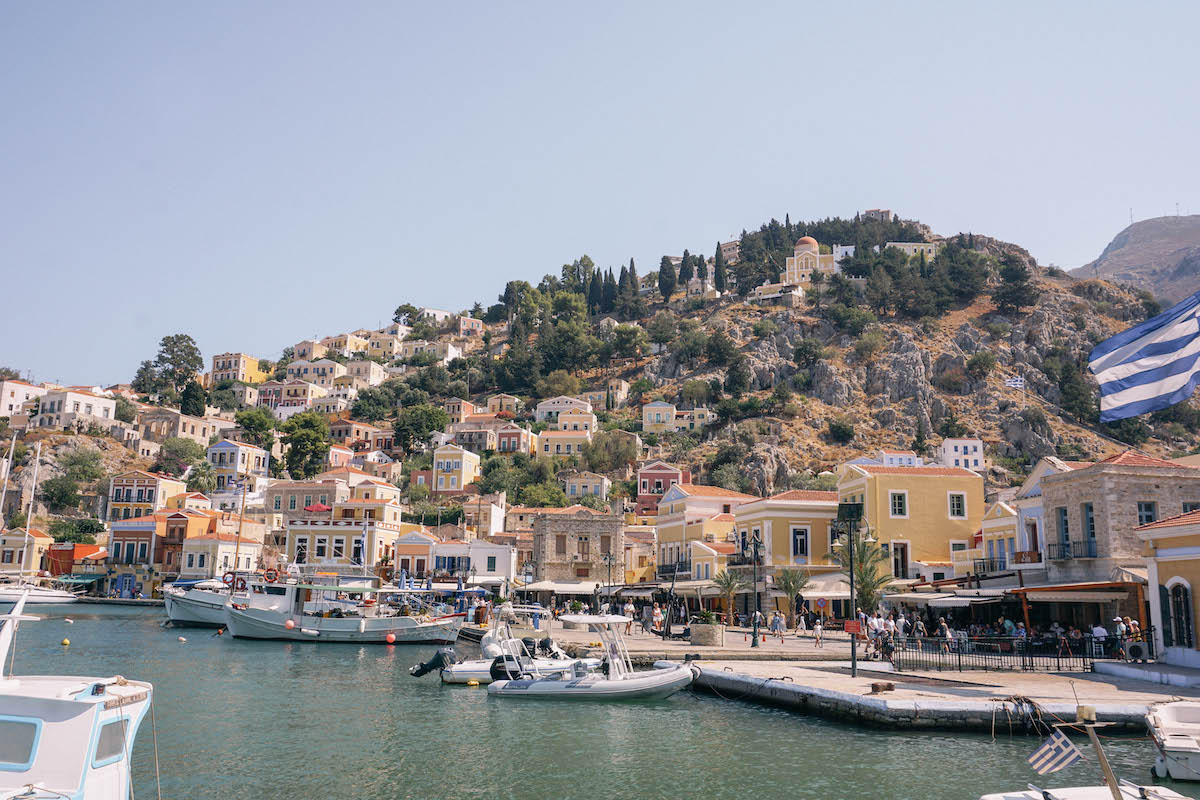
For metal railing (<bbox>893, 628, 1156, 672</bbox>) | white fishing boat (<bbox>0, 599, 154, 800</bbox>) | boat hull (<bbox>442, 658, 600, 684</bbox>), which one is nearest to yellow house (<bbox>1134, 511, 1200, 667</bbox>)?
metal railing (<bbox>893, 628, 1156, 672</bbox>)

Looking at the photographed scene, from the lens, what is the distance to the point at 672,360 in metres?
130

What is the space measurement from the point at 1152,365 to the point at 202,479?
96.6m

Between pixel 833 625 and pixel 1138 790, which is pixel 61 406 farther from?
pixel 1138 790

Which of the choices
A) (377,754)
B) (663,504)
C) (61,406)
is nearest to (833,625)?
(663,504)

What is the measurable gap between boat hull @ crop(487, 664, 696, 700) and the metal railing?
6.33 m

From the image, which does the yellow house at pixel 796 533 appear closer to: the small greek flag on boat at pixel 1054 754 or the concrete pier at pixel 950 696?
the concrete pier at pixel 950 696

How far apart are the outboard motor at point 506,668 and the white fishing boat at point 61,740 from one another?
17.0 m

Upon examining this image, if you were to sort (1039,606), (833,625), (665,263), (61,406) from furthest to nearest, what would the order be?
(665,263) < (61,406) < (833,625) < (1039,606)

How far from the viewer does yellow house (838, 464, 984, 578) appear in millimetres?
42094

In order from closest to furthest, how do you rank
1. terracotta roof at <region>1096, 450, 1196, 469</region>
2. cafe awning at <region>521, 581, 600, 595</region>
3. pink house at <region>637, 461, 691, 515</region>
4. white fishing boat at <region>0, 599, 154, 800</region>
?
1. white fishing boat at <region>0, 599, 154, 800</region>
2. terracotta roof at <region>1096, 450, 1196, 469</region>
3. cafe awning at <region>521, 581, 600, 595</region>
4. pink house at <region>637, 461, 691, 515</region>

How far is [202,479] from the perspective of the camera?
9625 cm

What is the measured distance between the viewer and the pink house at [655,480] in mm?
88312

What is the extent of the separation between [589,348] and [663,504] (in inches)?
3087

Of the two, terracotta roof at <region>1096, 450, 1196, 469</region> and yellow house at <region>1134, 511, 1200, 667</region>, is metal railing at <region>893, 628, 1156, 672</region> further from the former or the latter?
terracotta roof at <region>1096, 450, 1196, 469</region>
